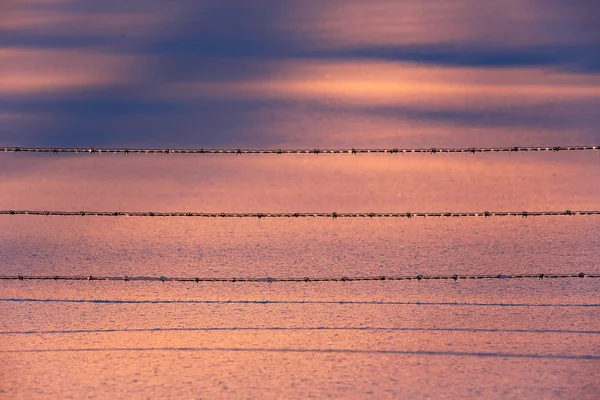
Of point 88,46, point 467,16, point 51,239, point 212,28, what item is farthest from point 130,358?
point 467,16

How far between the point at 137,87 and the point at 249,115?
2.96m

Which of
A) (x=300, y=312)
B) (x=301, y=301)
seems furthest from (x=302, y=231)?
(x=300, y=312)

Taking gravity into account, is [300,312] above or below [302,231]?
below

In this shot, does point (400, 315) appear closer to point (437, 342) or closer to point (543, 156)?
point (437, 342)

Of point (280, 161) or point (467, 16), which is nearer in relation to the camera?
point (280, 161)

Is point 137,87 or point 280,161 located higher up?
point 137,87

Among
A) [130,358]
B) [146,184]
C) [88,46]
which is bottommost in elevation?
[130,358]

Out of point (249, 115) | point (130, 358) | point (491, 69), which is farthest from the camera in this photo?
point (491, 69)

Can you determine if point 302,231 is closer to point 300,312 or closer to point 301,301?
point 301,301

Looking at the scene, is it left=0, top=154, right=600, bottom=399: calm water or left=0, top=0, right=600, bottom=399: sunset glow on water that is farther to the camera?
left=0, top=0, right=600, bottom=399: sunset glow on water

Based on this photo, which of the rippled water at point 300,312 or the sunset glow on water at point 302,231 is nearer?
the rippled water at point 300,312

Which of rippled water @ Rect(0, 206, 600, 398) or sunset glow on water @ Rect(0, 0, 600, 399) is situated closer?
rippled water @ Rect(0, 206, 600, 398)

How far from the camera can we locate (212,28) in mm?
22016

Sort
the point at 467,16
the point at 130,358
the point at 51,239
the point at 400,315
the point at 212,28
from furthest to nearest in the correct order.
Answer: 1. the point at 467,16
2. the point at 212,28
3. the point at 51,239
4. the point at 400,315
5. the point at 130,358
